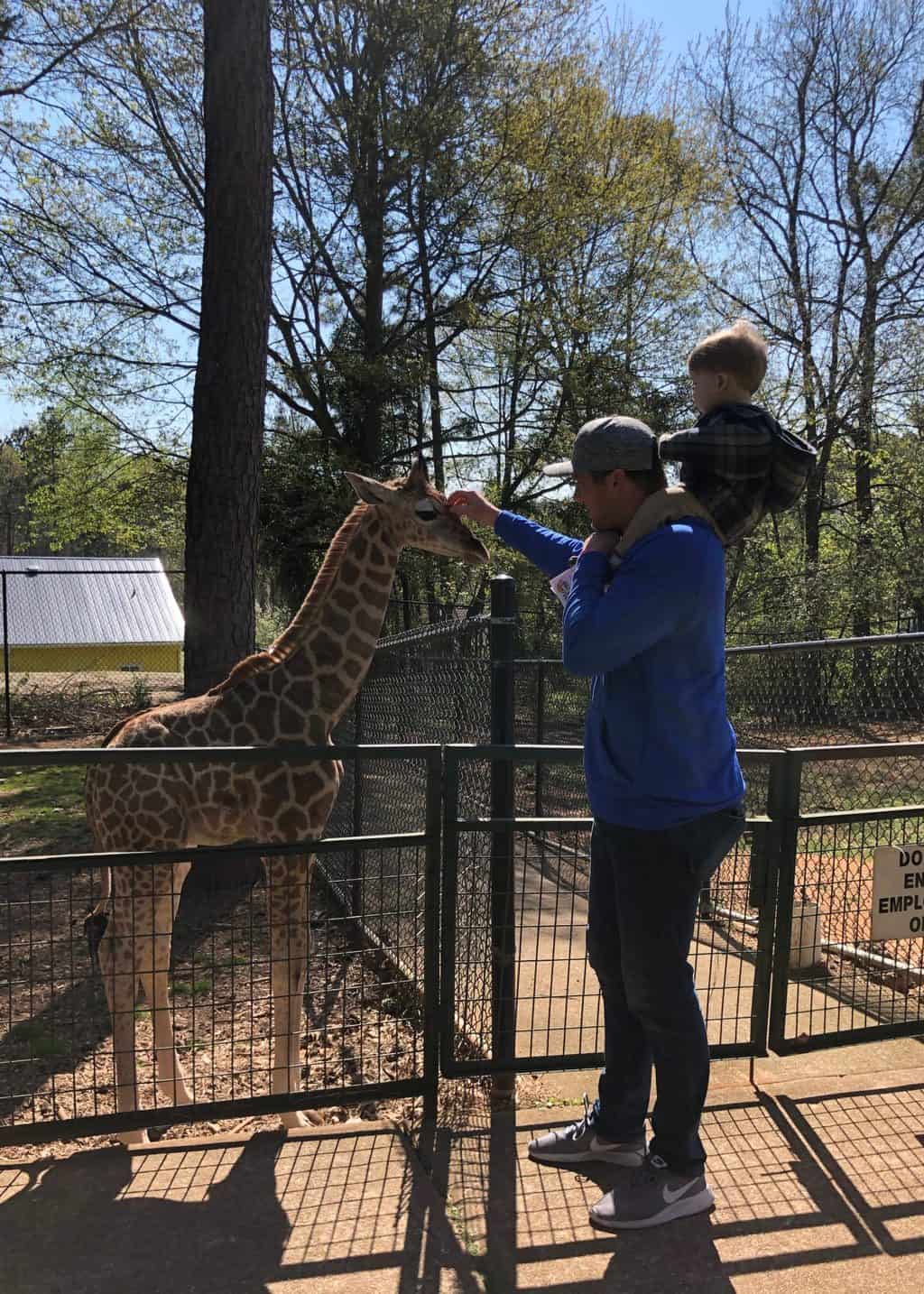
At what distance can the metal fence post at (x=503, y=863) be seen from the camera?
339 cm

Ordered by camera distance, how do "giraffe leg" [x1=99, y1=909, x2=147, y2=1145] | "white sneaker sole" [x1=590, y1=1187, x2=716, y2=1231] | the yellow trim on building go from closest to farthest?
1. "white sneaker sole" [x1=590, y1=1187, x2=716, y2=1231]
2. "giraffe leg" [x1=99, y1=909, x2=147, y2=1145]
3. the yellow trim on building

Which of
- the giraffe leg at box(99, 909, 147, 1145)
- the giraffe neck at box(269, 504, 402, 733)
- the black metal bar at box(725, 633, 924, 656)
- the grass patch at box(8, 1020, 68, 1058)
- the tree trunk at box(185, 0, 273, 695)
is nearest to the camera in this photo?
the giraffe leg at box(99, 909, 147, 1145)

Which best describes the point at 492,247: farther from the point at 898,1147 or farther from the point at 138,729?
the point at 898,1147

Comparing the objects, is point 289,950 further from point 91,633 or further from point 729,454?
point 91,633

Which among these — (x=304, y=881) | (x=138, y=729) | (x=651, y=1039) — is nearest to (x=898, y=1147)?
(x=651, y=1039)

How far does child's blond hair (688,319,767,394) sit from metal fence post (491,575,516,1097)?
1.39 meters

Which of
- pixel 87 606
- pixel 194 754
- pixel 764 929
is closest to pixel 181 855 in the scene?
pixel 194 754

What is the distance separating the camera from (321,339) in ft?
55.5

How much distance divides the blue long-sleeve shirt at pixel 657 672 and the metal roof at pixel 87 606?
16.8 meters

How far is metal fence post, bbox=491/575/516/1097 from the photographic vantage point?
3.39 metres

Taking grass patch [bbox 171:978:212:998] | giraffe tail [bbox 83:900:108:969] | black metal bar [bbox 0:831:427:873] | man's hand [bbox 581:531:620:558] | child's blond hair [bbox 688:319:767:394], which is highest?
child's blond hair [bbox 688:319:767:394]

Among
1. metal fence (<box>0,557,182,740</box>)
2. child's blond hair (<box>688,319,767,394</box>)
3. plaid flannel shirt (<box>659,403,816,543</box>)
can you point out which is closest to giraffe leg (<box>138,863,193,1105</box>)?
plaid flannel shirt (<box>659,403,816,543</box>)

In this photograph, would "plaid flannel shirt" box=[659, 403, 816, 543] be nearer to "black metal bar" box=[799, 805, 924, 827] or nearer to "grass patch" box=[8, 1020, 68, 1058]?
"black metal bar" box=[799, 805, 924, 827]

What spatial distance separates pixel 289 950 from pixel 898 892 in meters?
2.37
